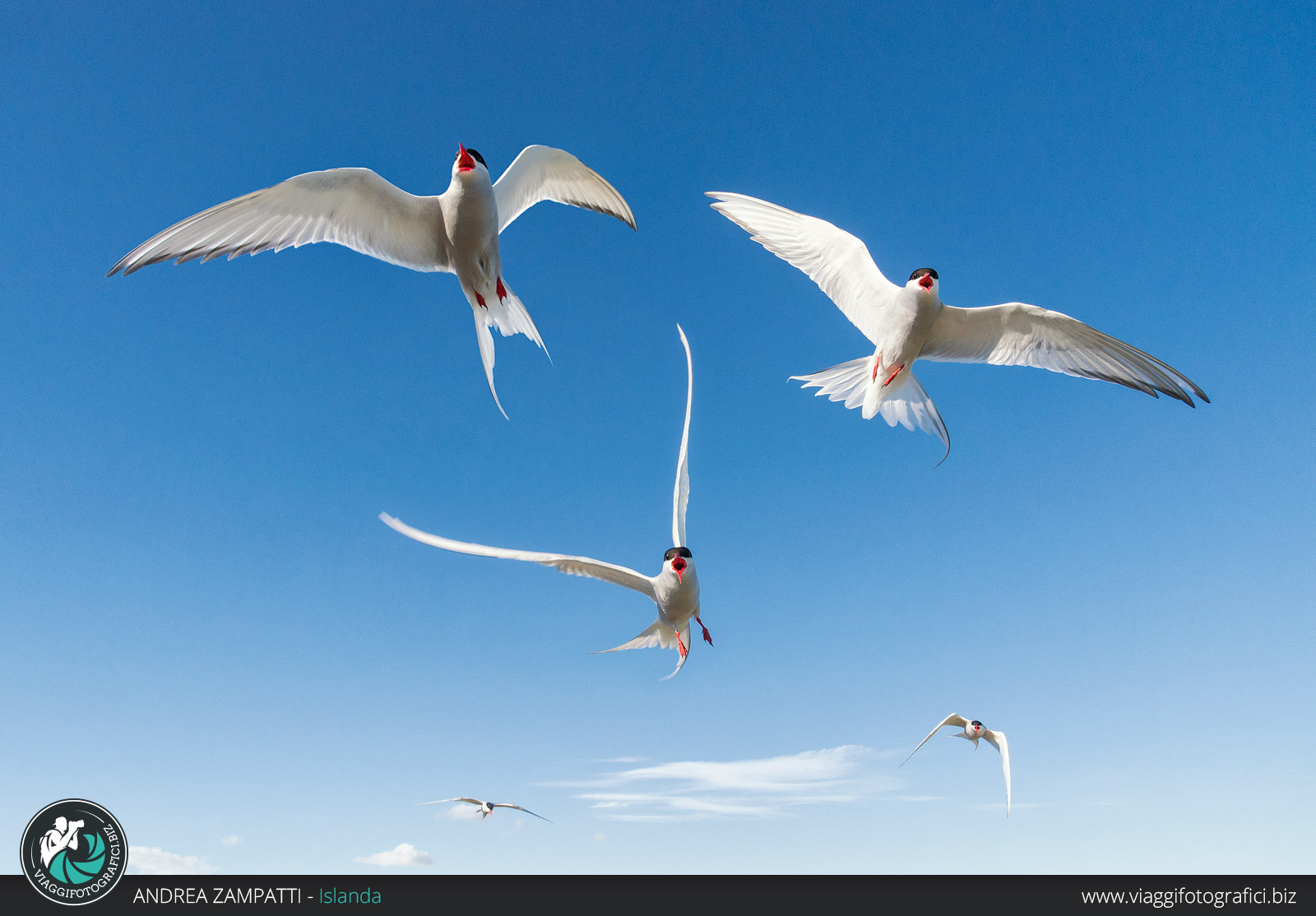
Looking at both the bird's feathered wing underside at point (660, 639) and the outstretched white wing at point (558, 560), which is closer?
the outstretched white wing at point (558, 560)

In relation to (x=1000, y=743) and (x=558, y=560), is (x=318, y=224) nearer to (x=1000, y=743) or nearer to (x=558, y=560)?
(x=558, y=560)

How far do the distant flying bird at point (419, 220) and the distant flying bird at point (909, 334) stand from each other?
1.83 metres

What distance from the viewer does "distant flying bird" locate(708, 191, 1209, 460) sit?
888 centimetres

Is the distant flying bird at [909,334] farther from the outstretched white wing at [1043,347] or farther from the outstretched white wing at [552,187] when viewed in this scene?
the outstretched white wing at [552,187]

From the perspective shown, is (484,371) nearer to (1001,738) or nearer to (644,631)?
(644,631)

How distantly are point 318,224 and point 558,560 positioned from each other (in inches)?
149

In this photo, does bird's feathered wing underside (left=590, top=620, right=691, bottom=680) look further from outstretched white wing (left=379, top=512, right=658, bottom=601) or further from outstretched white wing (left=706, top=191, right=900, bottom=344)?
outstretched white wing (left=706, top=191, right=900, bottom=344)

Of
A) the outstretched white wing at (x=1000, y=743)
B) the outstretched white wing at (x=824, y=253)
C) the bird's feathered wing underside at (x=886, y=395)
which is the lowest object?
the outstretched white wing at (x=1000, y=743)

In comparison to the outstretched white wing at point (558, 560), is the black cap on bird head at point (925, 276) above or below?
above

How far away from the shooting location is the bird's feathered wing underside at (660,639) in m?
9.17

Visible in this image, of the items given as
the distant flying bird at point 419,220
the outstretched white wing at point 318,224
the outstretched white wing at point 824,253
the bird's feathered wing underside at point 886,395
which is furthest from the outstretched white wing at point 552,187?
the bird's feathered wing underside at point 886,395
